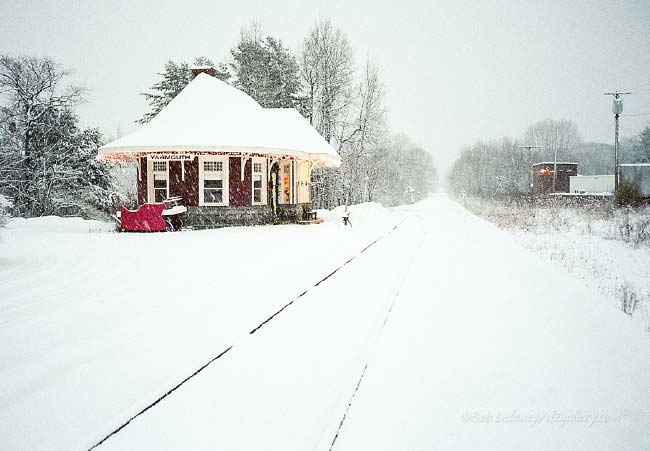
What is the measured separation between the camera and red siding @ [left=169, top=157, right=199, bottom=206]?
20188 mm

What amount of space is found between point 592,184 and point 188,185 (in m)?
58.6

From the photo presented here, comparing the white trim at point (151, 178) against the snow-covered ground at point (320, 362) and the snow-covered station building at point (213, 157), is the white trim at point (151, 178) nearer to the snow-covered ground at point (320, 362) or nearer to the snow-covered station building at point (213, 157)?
the snow-covered station building at point (213, 157)

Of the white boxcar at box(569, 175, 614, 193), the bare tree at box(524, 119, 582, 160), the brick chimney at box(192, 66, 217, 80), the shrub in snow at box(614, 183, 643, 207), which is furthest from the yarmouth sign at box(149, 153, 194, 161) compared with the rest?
the bare tree at box(524, 119, 582, 160)

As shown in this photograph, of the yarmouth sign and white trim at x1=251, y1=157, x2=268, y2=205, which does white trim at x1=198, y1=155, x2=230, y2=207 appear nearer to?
the yarmouth sign

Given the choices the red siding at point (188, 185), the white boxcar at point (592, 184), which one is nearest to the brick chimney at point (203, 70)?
the red siding at point (188, 185)

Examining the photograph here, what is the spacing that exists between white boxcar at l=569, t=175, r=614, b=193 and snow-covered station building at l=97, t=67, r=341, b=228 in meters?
49.8

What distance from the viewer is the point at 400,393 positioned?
3.38 m

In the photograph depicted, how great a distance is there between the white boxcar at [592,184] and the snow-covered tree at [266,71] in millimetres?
43496

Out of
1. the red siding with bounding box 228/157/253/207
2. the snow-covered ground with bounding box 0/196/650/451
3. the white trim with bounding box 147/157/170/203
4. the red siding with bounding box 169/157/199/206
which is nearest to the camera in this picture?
the snow-covered ground with bounding box 0/196/650/451

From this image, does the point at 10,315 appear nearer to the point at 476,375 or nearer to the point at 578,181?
the point at 476,375

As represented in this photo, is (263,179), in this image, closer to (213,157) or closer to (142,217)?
(213,157)

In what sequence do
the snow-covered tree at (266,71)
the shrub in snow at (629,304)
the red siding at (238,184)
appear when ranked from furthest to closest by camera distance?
the snow-covered tree at (266,71), the red siding at (238,184), the shrub in snow at (629,304)

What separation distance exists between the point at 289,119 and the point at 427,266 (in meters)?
18.0

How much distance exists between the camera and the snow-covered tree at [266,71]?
37719 mm
